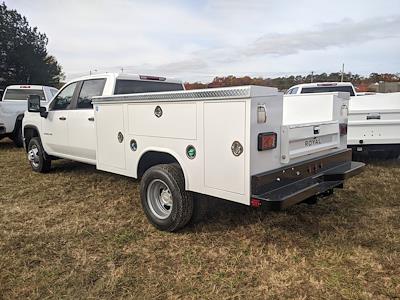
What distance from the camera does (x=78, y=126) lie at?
5668 millimetres

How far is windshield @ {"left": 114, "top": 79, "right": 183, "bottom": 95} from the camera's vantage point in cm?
532

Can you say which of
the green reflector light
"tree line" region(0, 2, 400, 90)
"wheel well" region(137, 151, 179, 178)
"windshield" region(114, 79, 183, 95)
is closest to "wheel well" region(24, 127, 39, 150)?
"windshield" region(114, 79, 183, 95)

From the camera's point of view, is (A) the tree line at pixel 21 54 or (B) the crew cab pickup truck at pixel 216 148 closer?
(B) the crew cab pickup truck at pixel 216 148

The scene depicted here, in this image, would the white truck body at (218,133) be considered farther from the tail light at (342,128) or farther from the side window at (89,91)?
the side window at (89,91)

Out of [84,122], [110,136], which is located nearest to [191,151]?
[110,136]

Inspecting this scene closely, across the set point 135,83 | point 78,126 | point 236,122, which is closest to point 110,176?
point 78,126

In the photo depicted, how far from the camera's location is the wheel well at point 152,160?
4.20 metres

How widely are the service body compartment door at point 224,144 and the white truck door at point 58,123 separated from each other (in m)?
3.41

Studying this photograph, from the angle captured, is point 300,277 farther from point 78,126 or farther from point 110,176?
point 110,176

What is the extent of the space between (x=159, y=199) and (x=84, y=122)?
2030 millimetres

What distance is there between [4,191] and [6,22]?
3687 centimetres

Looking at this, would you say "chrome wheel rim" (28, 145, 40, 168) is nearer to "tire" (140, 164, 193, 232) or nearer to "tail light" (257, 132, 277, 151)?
"tire" (140, 164, 193, 232)

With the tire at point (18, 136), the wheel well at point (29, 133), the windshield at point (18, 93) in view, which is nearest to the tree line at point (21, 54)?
the windshield at point (18, 93)

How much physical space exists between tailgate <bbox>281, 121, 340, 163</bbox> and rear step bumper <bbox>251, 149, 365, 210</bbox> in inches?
4.6
